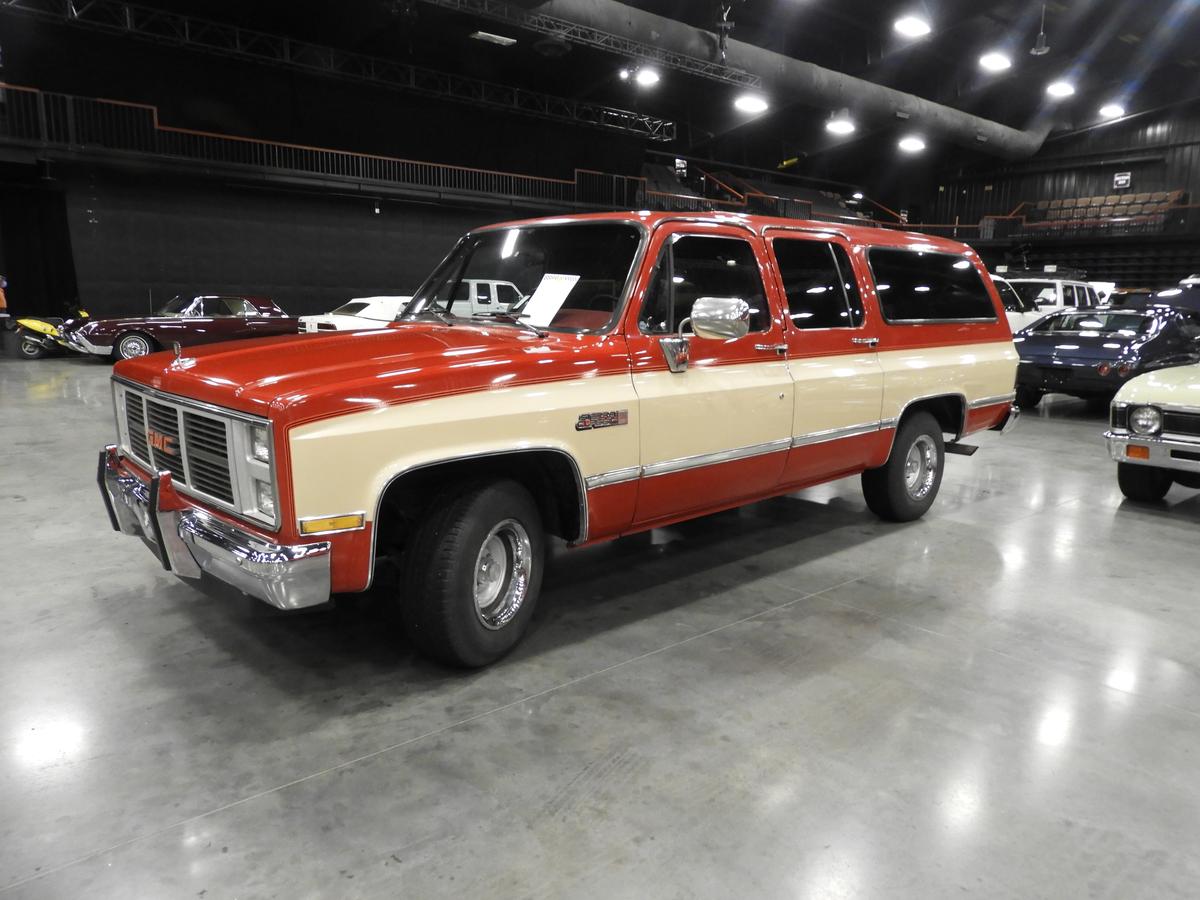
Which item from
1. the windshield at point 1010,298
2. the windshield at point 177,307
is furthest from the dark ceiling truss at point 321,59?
the windshield at point 1010,298

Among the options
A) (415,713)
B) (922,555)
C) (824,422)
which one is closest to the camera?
(415,713)

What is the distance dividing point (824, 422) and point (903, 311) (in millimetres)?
1208

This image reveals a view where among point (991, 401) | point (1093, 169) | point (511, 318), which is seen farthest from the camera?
point (1093, 169)

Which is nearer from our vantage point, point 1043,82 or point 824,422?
point 824,422

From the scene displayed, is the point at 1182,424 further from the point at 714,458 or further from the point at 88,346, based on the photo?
the point at 88,346

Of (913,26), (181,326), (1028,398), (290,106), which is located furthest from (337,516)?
(290,106)

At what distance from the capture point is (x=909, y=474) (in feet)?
18.6

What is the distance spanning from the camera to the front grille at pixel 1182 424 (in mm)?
5555

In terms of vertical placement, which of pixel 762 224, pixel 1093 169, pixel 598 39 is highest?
pixel 598 39

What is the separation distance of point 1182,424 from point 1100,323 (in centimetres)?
651

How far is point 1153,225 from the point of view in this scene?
2869 centimetres

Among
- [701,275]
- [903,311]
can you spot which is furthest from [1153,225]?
[701,275]

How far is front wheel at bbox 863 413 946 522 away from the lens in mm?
5441

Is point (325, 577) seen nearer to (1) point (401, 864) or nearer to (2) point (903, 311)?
(1) point (401, 864)
